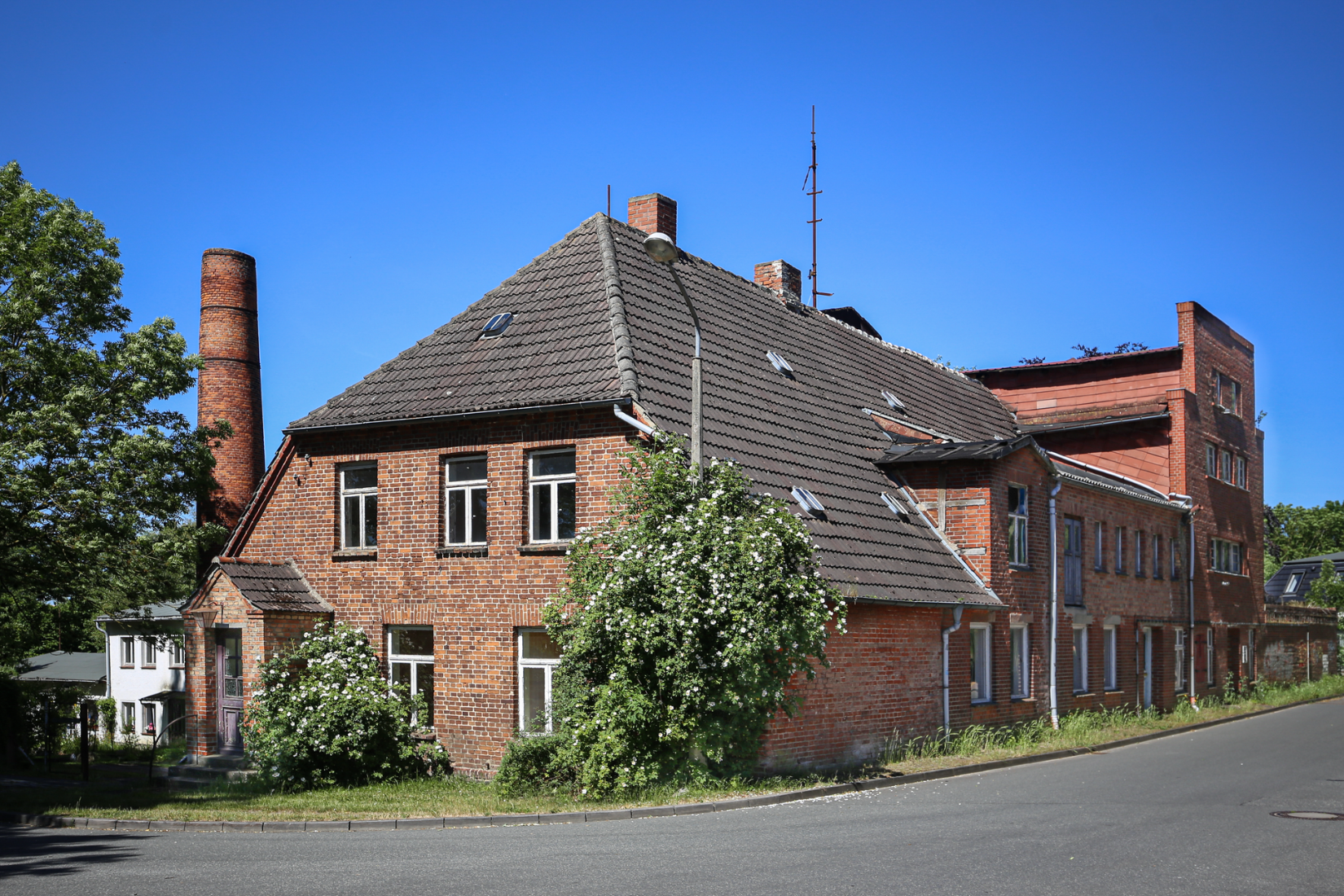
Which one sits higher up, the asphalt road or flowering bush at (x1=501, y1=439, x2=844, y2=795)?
flowering bush at (x1=501, y1=439, x2=844, y2=795)

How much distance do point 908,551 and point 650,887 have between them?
12344 millimetres

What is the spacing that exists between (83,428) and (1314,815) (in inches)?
901

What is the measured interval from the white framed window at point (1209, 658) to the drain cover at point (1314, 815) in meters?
22.6

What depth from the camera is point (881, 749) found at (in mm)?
19438

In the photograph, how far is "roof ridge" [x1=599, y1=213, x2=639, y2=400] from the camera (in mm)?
18422

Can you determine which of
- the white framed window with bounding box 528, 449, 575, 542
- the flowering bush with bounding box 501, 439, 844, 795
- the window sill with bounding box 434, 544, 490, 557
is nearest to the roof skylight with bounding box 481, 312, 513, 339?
the white framed window with bounding box 528, 449, 575, 542

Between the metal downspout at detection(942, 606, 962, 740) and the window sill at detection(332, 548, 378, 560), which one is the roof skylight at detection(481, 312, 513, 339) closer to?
the window sill at detection(332, 548, 378, 560)

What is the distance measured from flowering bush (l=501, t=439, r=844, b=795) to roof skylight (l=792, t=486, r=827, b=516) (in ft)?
9.71

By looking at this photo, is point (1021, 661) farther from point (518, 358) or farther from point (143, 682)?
point (143, 682)

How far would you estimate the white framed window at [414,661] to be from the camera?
20.1m

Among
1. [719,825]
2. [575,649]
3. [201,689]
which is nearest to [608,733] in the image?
[575,649]

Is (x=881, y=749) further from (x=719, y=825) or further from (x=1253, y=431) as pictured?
(x=1253, y=431)

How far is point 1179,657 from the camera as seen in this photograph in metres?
33.8

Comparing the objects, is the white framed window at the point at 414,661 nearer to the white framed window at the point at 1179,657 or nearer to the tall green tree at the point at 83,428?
the tall green tree at the point at 83,428
